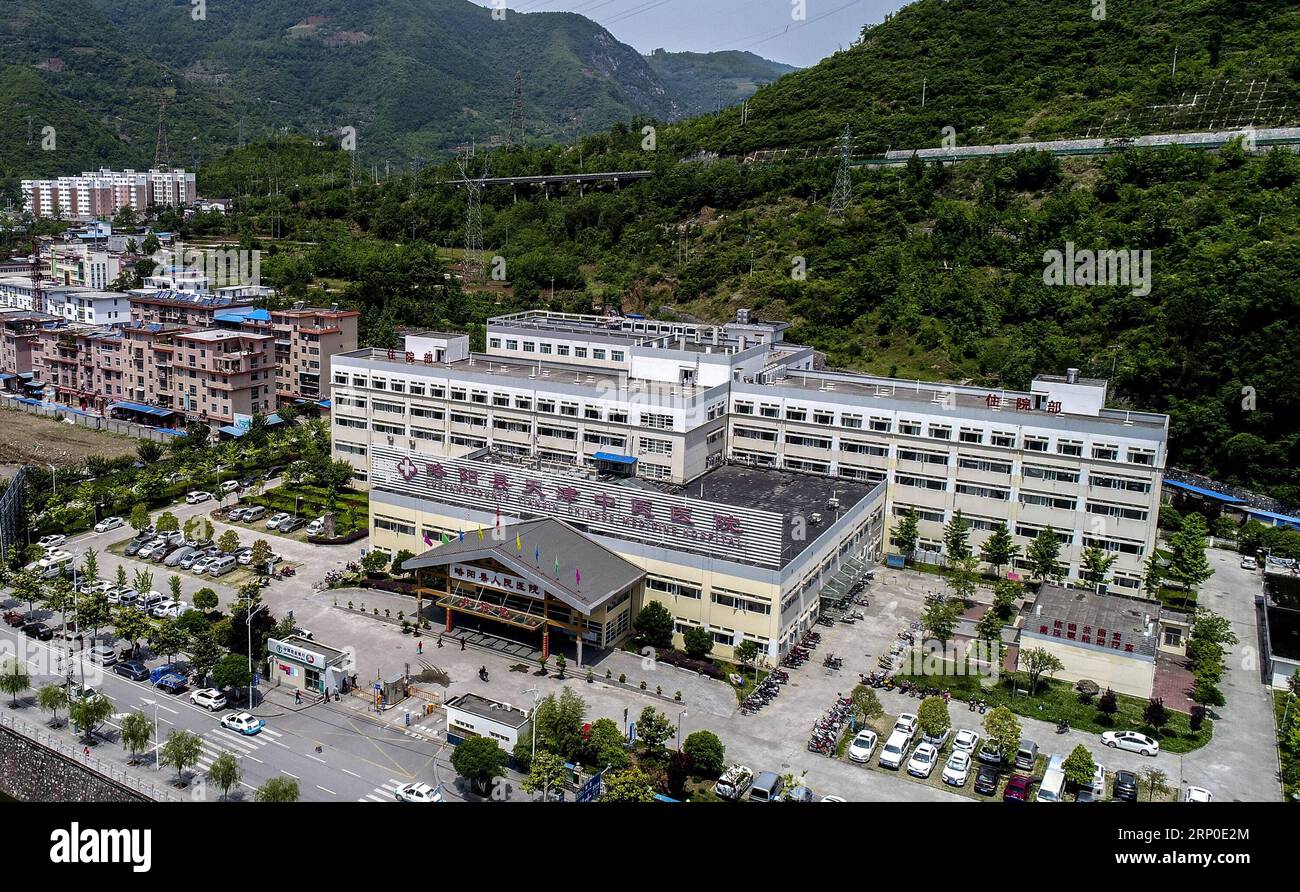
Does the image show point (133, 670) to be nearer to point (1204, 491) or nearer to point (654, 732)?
point (654, 732)

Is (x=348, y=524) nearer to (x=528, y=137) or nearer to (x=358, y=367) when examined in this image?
(x=358, y=367)

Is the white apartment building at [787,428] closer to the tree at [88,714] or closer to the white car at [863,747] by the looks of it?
the white car at [863,747]

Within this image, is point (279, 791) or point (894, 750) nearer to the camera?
point (279, 791)

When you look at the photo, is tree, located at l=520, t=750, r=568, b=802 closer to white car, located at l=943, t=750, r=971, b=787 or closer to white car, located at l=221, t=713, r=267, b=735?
white car, located at l=221, t=713, r=267, b=735

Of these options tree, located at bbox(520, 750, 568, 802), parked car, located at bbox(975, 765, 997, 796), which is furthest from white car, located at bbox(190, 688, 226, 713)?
parked car, located at bbox(975, 765, 997, 796)

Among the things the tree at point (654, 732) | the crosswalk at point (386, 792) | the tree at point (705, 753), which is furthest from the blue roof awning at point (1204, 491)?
the crosswalk at point (386, 792)

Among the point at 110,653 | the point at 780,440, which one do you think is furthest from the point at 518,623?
the point at 780,440

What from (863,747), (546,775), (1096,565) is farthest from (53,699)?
(1096,565)
